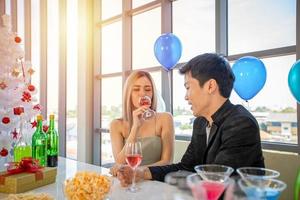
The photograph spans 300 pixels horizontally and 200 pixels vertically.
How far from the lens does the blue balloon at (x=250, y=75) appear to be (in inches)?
79.1

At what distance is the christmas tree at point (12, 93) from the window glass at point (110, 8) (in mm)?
1635

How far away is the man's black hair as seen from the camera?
1.62m

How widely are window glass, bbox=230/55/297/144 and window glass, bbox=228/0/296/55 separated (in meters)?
0.17

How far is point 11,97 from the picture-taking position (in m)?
2.94

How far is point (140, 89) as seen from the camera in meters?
2.38

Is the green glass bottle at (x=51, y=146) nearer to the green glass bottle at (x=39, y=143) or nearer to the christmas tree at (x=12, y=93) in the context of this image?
the green glass bottle at (x=39, y=143)

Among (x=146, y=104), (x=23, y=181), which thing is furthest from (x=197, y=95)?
(x=23, y=181)

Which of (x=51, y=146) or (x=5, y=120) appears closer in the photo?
(x=51, y=146)

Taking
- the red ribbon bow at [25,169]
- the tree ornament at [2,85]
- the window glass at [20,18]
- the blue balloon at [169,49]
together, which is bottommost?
the red ribbon bow at [25,169]

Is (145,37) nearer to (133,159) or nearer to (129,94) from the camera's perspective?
(129,94)

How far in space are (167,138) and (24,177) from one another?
1231 mm

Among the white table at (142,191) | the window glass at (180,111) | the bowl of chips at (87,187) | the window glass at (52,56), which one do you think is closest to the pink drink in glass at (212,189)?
the white table at (142,191)

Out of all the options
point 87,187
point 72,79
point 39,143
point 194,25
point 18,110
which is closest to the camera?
point 87,187

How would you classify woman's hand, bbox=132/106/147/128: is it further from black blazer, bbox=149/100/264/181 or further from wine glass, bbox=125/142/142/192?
wine glass, bbox=125/142/142/192
